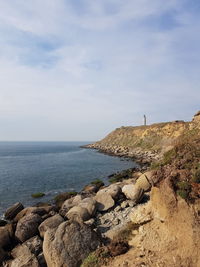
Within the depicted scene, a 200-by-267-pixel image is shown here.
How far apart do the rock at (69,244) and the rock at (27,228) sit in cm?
427

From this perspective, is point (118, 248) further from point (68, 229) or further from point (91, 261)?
point (68, 229)

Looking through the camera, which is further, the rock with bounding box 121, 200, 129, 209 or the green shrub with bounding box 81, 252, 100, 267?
the rock with bounding box 121, 200, 129, 209

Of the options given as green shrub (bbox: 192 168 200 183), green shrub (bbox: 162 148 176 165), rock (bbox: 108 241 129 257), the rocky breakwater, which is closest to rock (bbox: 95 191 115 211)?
the rocky breakwater

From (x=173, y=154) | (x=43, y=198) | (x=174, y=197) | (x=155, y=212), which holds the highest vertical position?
(x=173, y=154)

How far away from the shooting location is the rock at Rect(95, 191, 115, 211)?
49.9 ft

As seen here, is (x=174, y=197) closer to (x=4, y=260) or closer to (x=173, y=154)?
(x=173, y=154)

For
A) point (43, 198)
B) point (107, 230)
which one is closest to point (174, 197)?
point (107, 230)

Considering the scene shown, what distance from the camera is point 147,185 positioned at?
16.6 meters

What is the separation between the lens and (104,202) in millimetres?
15617

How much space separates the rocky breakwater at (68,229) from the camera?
9.73 m

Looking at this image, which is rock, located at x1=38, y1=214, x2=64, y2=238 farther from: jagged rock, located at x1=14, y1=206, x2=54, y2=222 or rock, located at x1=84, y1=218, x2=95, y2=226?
jagged rock, located at x1=14, y1=206, x2=54, y2=222

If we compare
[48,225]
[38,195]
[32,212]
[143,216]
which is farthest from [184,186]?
[38,195]

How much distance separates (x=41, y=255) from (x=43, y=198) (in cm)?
1360

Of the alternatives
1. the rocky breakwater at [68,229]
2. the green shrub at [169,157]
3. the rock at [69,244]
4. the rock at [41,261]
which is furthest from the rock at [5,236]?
the green shrub at [169,157]
